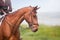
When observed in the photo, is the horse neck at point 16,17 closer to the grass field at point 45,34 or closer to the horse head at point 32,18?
the horse head at point 32,18

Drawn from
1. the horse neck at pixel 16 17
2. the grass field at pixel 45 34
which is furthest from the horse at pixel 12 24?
the grass field at pixel 45 34

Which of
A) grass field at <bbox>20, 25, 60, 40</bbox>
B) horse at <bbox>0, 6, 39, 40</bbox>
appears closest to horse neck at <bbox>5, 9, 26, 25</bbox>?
horse at <bbox>0, 6, 39, 40</bbox>

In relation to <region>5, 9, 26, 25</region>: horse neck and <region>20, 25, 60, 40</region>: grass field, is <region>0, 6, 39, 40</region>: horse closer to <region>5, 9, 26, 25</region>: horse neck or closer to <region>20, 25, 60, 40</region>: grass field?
<region>5, 9, 26, 25</region>: horse neck

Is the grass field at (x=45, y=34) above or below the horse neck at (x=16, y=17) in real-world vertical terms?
below

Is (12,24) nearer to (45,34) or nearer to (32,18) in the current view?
(32,18)

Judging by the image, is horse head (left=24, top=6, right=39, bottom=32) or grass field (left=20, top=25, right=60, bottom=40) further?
grass field (left=20, top=25, right=60, bottom=40)

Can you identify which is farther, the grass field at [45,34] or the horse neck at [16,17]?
the grass field at [45,34]

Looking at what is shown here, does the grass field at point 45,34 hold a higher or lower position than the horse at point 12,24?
lower

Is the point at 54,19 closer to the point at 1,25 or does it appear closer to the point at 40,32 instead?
the point at 40,32

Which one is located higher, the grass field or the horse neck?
the horse neck

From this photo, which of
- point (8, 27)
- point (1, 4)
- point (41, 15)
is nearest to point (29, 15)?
point (8, 27)

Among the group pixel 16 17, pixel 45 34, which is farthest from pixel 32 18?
pixel 45 34

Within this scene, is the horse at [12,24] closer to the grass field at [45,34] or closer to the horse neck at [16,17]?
the horse neck at [16,17]

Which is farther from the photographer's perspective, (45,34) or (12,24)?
(45,34)
